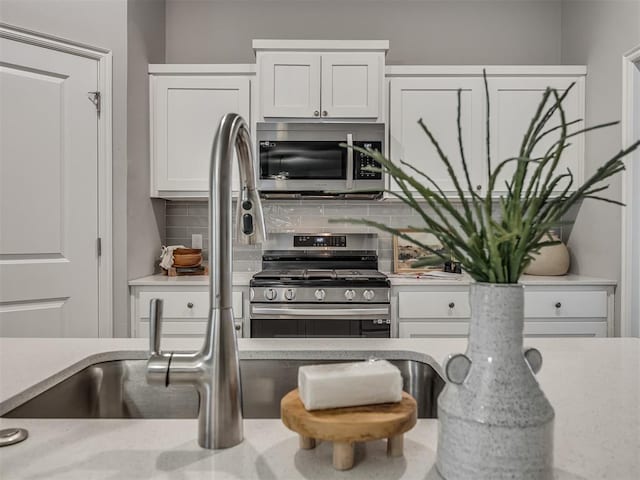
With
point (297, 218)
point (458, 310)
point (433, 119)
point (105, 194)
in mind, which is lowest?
point (458, 310)

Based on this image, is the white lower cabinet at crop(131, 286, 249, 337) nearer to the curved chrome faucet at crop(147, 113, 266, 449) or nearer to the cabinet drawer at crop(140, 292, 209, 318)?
the cabinet drawer at crop(140, 292, 209, 318)

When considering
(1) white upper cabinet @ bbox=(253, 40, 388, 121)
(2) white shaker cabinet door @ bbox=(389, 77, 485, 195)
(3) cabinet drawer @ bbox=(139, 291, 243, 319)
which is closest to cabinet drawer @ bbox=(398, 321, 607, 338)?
(2) white shaker cabinet door @ bbox=(389, 77, 485, 195)

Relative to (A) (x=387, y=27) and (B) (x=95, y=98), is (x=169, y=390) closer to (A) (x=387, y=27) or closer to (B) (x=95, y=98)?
(B) (x=95, y=98)

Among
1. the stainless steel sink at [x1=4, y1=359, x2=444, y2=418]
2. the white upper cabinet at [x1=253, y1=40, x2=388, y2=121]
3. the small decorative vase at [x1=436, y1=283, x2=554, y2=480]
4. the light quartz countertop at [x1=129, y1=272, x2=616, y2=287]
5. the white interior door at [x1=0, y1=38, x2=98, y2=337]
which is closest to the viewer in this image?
the small decorative vase at [x1=436, y1=283, x2=554, y2=480]

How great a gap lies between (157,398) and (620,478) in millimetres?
960

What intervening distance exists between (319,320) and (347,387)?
2083 mm

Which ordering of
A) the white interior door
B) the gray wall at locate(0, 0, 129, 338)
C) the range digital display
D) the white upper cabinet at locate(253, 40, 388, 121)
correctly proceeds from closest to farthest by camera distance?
1. the white interior door
2. the gray wall at locate(0, 0, 129, 338)
3. the white upper cabinet at locate(253, 40, 388, 121)
4. the range digital display

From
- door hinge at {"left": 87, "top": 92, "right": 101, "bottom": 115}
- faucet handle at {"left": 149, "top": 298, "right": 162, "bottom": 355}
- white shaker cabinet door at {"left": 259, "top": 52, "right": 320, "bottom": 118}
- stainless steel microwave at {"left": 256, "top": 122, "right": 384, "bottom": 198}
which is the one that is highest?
white shaker cabinet door at {"left": 259, "top": 52, "right": 320, "bottom": 118}

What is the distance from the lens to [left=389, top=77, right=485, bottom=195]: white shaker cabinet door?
3.01 meters

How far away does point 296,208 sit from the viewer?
11.0 feet

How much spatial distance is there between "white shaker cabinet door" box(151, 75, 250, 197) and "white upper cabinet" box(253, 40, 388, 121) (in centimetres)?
21

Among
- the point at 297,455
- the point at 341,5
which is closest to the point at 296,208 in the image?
the point at 341,5

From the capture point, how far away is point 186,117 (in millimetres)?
3021

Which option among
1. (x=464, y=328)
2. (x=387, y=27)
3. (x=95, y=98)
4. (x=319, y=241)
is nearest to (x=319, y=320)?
(x=319, y=241)
